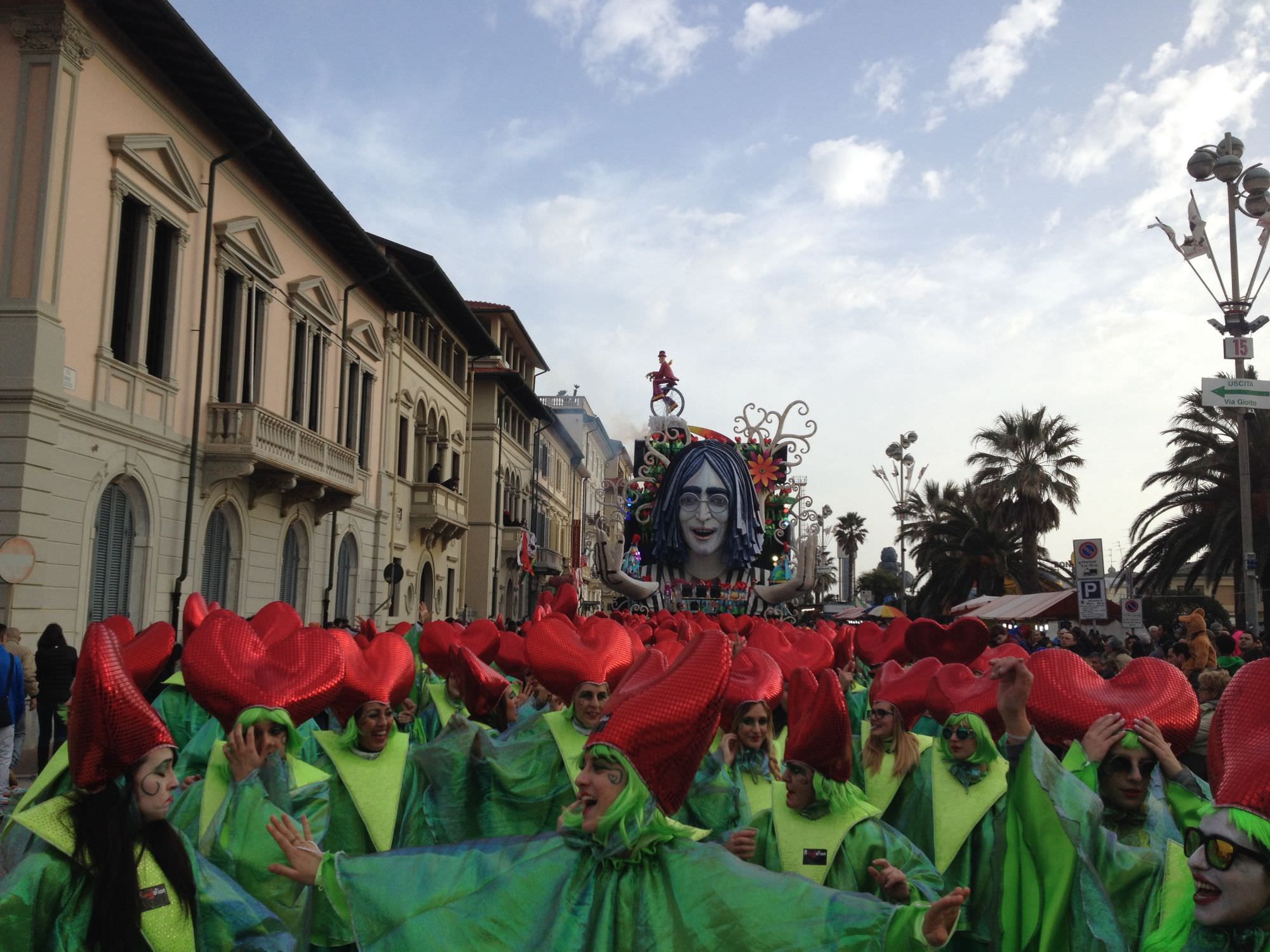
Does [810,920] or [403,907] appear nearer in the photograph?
[810,920]

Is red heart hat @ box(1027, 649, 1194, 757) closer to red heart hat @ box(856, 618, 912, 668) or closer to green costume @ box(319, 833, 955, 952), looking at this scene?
green costume @ box(319, 833, 955, 952)

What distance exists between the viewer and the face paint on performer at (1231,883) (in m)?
2.32

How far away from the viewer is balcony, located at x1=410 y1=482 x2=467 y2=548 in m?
34.8

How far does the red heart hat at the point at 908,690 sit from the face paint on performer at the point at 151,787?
3.57m

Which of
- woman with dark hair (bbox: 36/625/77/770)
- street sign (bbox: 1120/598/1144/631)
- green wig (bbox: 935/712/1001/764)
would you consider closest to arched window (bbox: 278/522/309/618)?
woman with dark hair (bbox: 36/625/77/770)

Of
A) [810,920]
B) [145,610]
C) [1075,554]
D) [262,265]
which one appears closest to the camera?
[810,920]


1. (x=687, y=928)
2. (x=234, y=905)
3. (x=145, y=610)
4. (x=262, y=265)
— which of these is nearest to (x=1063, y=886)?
(x=687, y=928)

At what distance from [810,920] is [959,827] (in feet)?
6.66

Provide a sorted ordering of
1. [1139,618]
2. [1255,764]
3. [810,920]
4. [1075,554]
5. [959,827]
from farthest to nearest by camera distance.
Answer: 1. [1139,618]
2. [1075,554]
3. [959,827]
4. [810,920]
5. [1255,764]

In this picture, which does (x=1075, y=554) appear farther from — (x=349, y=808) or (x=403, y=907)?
(x=403, y=907)

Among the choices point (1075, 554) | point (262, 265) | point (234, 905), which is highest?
point (262, 265)

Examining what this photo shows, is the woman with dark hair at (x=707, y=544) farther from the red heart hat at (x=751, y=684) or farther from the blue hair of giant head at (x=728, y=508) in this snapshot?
the red heart hat at (x=751, y=684)

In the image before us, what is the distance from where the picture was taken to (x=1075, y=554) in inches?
571

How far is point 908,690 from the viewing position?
19.1 feet
